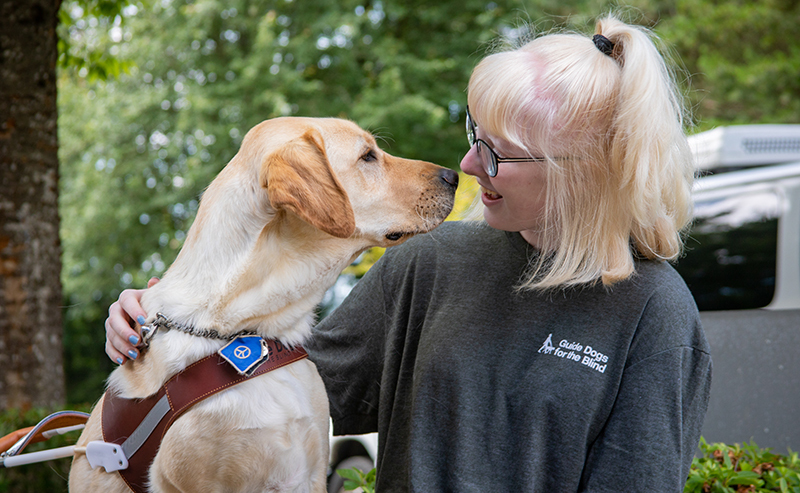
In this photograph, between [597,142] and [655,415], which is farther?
[597,142]

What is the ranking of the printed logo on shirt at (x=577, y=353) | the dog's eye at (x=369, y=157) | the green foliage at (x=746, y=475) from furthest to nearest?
the dog's eye at (x=369, y=157), the green foliage at (x=746, y=475), the printed logo on shirt at (x=577, y=353)

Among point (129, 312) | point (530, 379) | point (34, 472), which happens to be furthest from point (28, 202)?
point (530, 379)

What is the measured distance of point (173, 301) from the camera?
1939mm

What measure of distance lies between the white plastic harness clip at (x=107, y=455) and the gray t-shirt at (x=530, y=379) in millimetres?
730

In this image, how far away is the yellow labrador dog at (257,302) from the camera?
1831 millimetres

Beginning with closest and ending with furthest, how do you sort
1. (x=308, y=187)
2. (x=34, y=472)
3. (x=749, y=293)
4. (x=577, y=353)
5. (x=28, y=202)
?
(x=577, y=353) → (x=308, y=187) → (x=749, y=293) → (x=34, y=472) → (x=28, y=202)

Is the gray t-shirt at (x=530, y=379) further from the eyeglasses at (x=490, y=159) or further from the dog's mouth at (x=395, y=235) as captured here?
the eyeglasses at (x=490, y=159)

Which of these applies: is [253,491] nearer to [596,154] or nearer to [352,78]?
[596,154]

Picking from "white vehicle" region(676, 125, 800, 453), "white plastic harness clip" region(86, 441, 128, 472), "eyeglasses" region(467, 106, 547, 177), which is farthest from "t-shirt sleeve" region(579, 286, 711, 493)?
"white vehicle" region(676, 125, 800, 453)

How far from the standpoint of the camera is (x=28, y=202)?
13.8 ft

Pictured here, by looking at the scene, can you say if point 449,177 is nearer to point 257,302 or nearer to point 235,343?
point 257,302

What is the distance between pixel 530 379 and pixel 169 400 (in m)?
1.03

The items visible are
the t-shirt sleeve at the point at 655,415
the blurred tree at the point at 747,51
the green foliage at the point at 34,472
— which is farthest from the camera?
the blurred tree at the point at 747,51

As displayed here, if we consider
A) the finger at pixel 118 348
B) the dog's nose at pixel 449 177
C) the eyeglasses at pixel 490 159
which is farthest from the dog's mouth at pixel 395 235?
the finger at pixel 118 348
